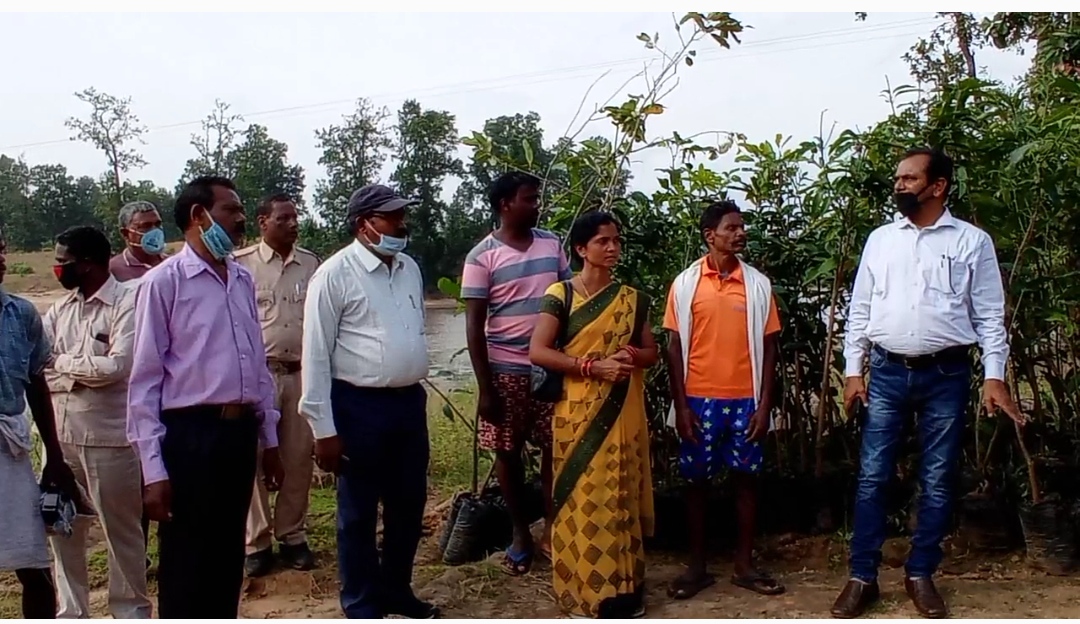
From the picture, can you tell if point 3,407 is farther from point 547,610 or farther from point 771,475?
point 771,475

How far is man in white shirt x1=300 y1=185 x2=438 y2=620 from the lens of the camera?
3414 mm

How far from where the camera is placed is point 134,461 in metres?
3.73

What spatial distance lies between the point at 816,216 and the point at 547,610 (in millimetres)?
2151

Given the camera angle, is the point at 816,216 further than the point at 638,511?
Yes

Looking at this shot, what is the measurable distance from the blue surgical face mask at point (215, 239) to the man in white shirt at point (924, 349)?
2.37m

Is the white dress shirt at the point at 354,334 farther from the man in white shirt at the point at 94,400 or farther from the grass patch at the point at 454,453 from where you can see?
the grass patch at the point at 454,453

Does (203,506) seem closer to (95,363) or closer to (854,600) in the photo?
(95,363)

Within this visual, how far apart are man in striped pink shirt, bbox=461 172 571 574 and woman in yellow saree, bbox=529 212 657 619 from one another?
401 millimetres

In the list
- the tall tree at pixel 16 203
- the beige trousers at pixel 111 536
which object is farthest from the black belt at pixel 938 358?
the tall tree at pixel 16 203

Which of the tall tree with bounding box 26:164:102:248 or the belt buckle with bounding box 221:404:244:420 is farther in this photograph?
the tall tree with bounding box 26:164:102:248

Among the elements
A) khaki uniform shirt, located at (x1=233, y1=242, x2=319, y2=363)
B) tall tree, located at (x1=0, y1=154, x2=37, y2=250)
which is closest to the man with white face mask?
khaki uniform shirt, located at (x1=233, y1=242, x2=319, y2=363)

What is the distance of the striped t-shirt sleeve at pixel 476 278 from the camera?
4129 millimetres

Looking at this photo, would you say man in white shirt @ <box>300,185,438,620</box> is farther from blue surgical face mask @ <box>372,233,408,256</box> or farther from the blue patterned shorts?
the blue patterned shorts

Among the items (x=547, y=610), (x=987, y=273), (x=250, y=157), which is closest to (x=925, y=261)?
(x=987, y=273)
